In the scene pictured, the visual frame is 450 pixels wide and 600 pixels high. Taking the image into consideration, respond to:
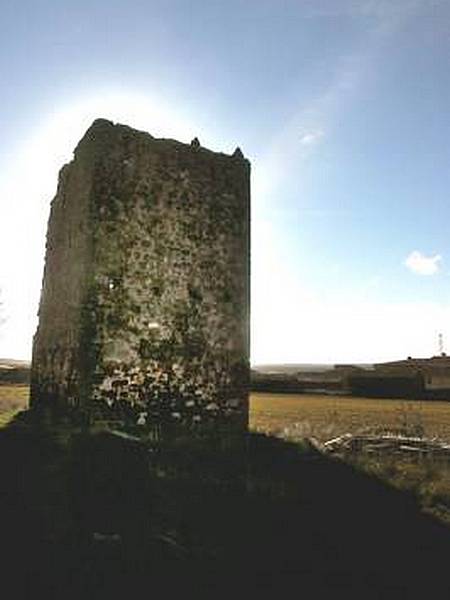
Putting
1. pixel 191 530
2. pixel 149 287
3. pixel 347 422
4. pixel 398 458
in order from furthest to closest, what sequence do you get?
pixel 347 422 < pixel 398 458 < pixel 149 287 < pixel 191 530

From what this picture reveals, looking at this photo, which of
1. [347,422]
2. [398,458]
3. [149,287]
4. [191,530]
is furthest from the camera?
[347,422]

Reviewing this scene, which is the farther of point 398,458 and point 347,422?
point 347,422

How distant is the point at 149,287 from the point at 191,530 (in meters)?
4.97

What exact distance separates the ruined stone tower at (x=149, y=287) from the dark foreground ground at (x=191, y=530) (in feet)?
3.25

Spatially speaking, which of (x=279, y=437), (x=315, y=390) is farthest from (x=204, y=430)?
(x=315, y=390)

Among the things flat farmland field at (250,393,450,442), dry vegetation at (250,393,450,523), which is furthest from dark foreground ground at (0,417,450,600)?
flat farmland field at (250,393,450,442)

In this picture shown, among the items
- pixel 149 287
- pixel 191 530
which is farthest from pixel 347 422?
pixel 191 530

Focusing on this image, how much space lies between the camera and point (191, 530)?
7.43 m

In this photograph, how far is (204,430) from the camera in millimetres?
11398

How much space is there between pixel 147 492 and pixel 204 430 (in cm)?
330

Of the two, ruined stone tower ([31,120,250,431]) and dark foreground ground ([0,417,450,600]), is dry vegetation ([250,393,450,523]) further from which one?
ruined stone tower ([31,120,250,431])

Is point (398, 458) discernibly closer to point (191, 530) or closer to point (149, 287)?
point (149, 287)

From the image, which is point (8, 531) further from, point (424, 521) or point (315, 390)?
point (315, 390)

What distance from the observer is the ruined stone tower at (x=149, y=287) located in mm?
10469
